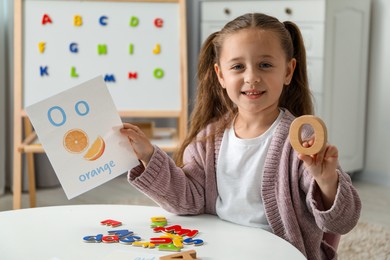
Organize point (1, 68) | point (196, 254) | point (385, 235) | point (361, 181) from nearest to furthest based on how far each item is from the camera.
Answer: point (196, 254)
point (385, 235)
point (1, 68)
point (361, 181)

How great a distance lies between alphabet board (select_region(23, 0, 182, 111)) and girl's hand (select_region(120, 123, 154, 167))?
149cm

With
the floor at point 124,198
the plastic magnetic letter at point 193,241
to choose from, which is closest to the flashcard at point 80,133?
the plastic magnetic letter at point 193,241

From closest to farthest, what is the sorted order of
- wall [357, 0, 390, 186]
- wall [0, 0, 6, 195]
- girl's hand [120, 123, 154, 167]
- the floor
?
girl's hand [120, 123, 154, 167], the floor, wall [0, 0, 6, 195], wall [357, 0, 390, 186]

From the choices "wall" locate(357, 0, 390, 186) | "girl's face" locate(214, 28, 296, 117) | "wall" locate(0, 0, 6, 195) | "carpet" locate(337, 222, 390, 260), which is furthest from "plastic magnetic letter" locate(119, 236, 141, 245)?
"wall" locate(357, 0, 390, 186)

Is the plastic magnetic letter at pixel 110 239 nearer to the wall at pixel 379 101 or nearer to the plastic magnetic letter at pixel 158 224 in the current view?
the plastic magnetic letter at pixel 158 224

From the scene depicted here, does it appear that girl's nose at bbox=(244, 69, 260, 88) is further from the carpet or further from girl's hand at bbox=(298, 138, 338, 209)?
the carpet

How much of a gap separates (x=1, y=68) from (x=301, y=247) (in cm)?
229

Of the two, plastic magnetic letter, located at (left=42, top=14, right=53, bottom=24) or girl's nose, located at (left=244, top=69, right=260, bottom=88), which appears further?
plastic magnetic letter, located at (left=42, top=14, right=53, bottom=24)

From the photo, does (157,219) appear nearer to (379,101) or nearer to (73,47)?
(73,47)

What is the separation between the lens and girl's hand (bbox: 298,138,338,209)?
1104 millimetres

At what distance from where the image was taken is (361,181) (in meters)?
3.49

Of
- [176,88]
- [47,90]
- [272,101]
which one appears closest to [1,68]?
[47,90]

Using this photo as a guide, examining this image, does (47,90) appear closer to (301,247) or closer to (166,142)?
(166,142)

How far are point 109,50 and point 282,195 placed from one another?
164 cm
